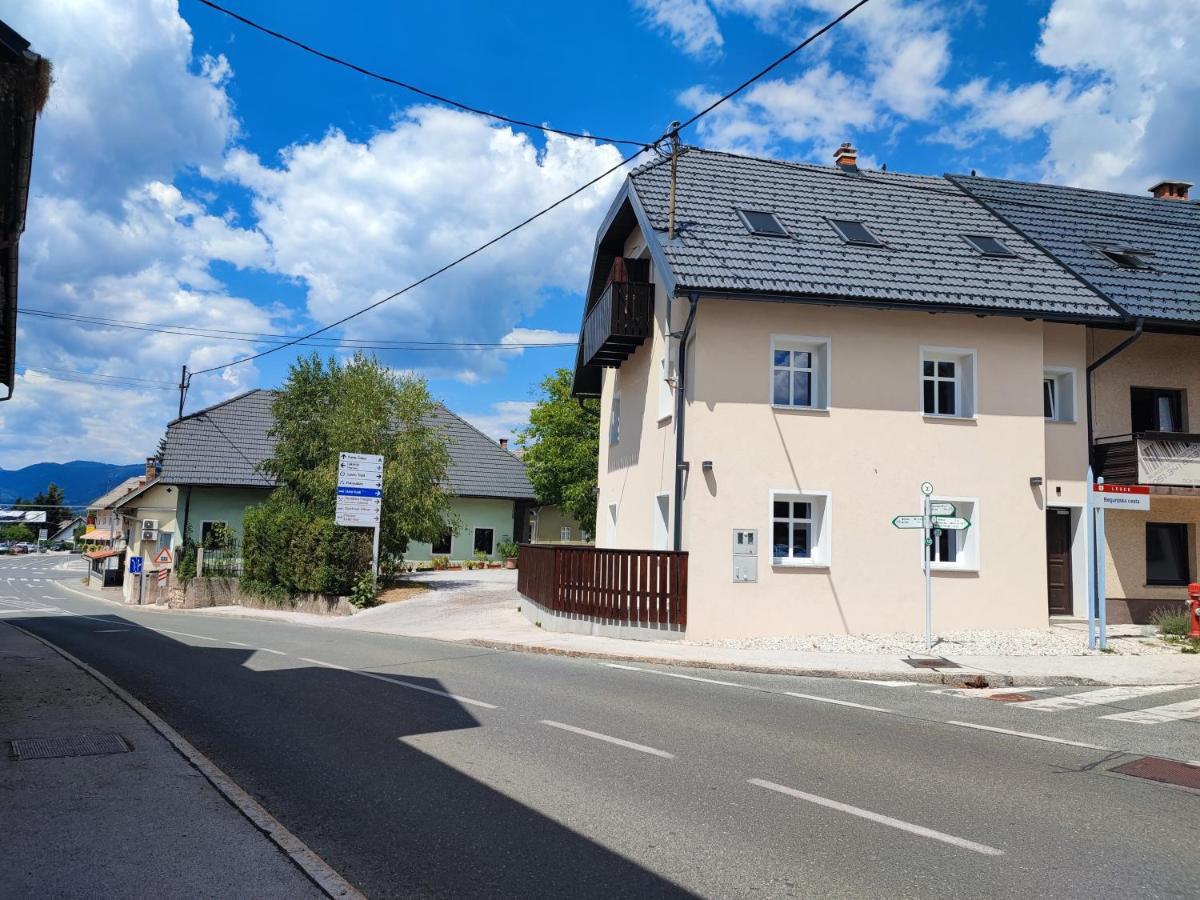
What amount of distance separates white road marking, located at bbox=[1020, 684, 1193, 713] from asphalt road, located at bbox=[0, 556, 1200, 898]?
8 cm

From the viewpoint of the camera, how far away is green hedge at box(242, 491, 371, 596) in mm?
25047

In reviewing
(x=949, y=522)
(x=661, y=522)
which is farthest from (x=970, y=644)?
(x=661, y=522)

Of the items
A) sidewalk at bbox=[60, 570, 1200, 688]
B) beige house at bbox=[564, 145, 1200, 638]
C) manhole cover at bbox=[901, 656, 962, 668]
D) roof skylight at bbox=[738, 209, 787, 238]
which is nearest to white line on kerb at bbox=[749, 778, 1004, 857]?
sidewalk at bbox=[60, 570, 1200, 688]

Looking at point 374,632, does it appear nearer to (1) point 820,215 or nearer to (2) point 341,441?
(2) point 341,441

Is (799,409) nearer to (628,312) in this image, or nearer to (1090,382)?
(628,312)

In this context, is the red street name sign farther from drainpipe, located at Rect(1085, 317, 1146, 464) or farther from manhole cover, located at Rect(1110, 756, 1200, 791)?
manhole cover, located at Rect(1110, 756, 1200, 791)

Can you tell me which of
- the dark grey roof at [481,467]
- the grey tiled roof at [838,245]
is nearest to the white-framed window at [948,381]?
the grey tiled roof at [838,245]

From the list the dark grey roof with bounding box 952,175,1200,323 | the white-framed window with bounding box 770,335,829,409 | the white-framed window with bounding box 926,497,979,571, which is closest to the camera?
the white-framed window with bounding box 926,497,979,571

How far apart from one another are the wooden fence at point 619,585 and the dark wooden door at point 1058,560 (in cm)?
787

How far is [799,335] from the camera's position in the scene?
1636 centimetres

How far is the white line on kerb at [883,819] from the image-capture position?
494 cm

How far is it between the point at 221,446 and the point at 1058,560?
35.8 m

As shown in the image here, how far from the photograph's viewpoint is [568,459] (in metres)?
43.2

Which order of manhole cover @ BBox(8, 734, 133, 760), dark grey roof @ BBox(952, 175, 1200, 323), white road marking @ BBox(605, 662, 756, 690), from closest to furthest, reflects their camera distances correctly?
1. manhole cover @ BBox(8, 734, 133, 760)
2. white road marking @ BBox(605, 662, 756, 690)
3. dark grey roof @ BBox(952, 175, 1200, 323)
